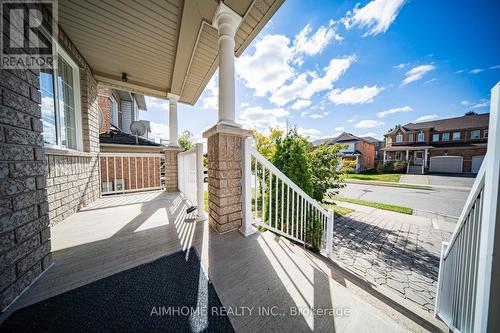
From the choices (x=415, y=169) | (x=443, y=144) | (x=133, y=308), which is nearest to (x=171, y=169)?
(x=133, y=308)

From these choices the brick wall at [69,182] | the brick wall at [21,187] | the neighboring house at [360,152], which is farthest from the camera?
the neighboring house at [360,152]

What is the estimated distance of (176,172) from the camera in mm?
4934

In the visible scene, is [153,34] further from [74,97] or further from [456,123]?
[456,123]

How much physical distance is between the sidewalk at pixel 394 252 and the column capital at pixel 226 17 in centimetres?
405

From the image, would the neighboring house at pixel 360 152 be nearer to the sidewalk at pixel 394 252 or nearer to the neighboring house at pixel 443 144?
the neighboring house at pixel 443 144

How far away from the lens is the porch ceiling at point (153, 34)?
2.22m

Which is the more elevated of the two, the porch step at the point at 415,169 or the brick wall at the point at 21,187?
the brick wall at the point at 21,187

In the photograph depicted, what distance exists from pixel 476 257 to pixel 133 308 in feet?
7.15

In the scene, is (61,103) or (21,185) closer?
(21,185)

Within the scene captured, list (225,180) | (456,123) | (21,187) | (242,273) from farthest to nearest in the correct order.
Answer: (456,123)
(225,180)
(242,273)
(21,187)

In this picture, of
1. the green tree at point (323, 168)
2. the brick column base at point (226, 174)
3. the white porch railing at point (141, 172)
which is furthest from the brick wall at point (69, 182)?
the green tree at point (323, 168)

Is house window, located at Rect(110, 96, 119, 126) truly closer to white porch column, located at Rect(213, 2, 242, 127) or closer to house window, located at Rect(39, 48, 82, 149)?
house window, located at Rect(39, 48, 82, 149)

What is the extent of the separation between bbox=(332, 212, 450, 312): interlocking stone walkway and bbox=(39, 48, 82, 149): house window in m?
5.06

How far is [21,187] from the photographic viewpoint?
1168 millimetres
